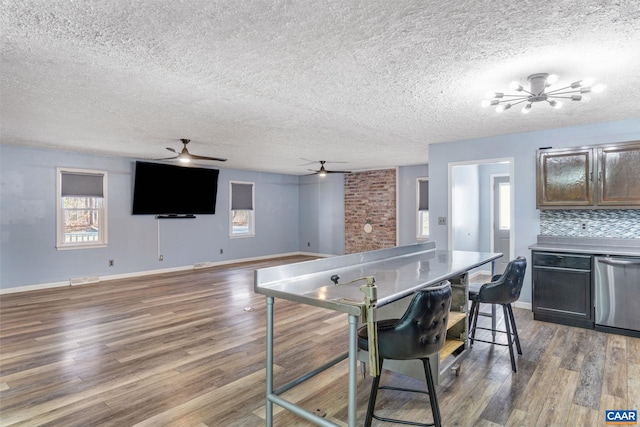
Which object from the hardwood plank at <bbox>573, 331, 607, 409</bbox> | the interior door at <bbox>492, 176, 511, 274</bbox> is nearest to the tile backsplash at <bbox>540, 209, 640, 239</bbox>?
the hardwood plank at <bbox>573, 331, 607, 409</bbox>

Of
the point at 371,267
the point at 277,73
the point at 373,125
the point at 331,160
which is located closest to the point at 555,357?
the point at 371,267

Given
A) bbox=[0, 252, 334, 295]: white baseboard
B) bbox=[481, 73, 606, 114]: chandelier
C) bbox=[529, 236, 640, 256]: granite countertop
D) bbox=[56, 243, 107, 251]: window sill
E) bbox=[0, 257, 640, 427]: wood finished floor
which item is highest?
bbox=[481, 73, 606, 114]: chandelier

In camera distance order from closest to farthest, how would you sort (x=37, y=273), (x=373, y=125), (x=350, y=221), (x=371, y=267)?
(x=371, y=267)
(x=373, y=125)
(x=37, y=273)
(x=350, y=221)

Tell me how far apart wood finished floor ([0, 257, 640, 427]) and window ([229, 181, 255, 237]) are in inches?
176

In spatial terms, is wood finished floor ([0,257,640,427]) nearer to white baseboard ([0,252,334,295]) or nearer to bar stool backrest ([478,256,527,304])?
bar stool backrest ([478,256,527,304])

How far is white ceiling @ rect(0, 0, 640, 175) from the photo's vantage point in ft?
6.47

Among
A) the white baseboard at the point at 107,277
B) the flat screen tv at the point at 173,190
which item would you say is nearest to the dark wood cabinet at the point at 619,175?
the flat screen tv at the point at 173,190

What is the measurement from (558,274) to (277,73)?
378 centimetres

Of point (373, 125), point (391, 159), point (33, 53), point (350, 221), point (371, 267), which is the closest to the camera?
point (33, 53)

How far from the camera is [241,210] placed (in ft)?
30.7

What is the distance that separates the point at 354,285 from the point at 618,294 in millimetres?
3365

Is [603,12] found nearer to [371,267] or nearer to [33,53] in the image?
[371,267]

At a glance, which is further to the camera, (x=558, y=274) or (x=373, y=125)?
Answer: (x=373, y=125)

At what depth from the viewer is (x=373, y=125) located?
4.56 m
